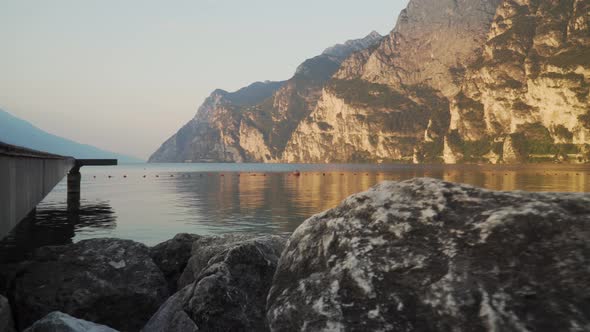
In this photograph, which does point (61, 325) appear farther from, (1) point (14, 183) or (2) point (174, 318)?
(1) point (14, 183)

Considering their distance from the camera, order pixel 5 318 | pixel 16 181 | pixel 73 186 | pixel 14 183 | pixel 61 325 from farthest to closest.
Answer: pixel 73 186 → pixel 16 181 → pixel 14 183 → pixel 5 318 → pixel 61 325

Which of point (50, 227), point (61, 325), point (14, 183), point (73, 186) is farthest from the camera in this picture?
point (73, 186)

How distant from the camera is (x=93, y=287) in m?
9.19

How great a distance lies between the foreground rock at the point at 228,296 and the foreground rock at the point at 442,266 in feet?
4.76

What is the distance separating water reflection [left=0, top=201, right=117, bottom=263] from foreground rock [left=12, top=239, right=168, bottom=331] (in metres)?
8.70

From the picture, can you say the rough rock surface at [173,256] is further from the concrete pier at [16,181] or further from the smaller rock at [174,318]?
the smaller rock at [174,318]

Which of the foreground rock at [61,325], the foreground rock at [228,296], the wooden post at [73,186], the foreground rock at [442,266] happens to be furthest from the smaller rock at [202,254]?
the wooden post at [73,186]

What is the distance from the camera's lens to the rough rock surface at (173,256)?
11273 mm

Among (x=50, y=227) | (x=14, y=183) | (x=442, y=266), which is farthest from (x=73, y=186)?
(x=442, y=266)

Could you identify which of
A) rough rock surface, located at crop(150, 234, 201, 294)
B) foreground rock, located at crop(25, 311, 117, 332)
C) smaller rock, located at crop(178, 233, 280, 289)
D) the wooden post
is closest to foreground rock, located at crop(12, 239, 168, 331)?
smaller rock, located at crop(178, 233, 280, 289)

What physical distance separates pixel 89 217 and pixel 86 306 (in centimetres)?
3019

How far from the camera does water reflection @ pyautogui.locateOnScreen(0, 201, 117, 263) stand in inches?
910

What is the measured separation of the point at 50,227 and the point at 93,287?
24546mm

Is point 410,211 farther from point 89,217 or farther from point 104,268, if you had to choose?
point 89,217
